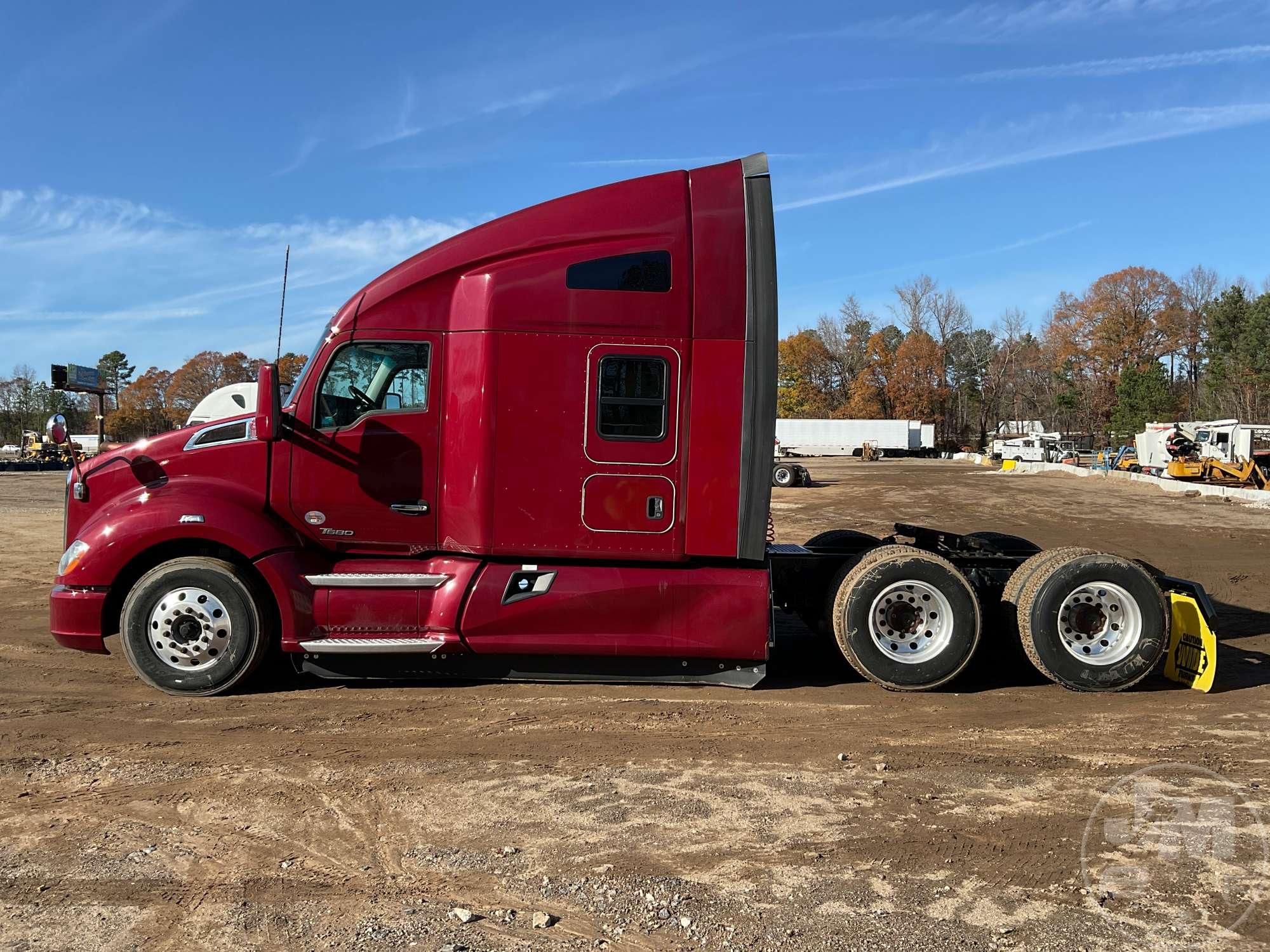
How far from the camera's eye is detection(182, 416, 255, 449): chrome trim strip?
6871 mm

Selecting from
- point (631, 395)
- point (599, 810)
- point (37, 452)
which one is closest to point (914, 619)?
point (631, 395)

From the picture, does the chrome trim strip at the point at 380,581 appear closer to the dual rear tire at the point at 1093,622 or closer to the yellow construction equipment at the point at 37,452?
the dual rear tire at the point at 1093,622

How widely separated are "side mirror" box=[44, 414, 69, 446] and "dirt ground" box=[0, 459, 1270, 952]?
1859mm

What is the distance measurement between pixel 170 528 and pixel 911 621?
217 inches

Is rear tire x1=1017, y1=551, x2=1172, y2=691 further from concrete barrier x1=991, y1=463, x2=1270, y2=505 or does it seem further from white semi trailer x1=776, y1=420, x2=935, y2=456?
white semi trailer x1=776, y1=420, x2=935, y2=456

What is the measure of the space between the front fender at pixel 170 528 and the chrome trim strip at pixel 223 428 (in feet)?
1.06

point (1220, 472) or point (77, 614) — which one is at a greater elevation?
point (1220, 472)

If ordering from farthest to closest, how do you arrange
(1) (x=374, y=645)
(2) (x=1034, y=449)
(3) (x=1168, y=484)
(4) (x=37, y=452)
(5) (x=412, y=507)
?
(4) (x=37, y=452) < (2) (x=1034, y=449) < (3) (x=1168, y=484) < (5) (x=412, y=507) < (1) (x=374, y=645)

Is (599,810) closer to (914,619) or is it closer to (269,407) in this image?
(914,619)

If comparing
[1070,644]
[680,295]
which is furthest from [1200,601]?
[680,295]

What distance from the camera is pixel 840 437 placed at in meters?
76.0

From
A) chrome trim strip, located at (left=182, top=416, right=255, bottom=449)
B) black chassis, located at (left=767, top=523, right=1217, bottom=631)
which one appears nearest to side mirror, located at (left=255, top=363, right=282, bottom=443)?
chrome trim strip, located at (left=182, top=416, right=255, bottom=449)

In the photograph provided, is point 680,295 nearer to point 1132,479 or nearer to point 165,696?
point 165,696

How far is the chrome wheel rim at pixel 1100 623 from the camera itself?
677 centimetres
